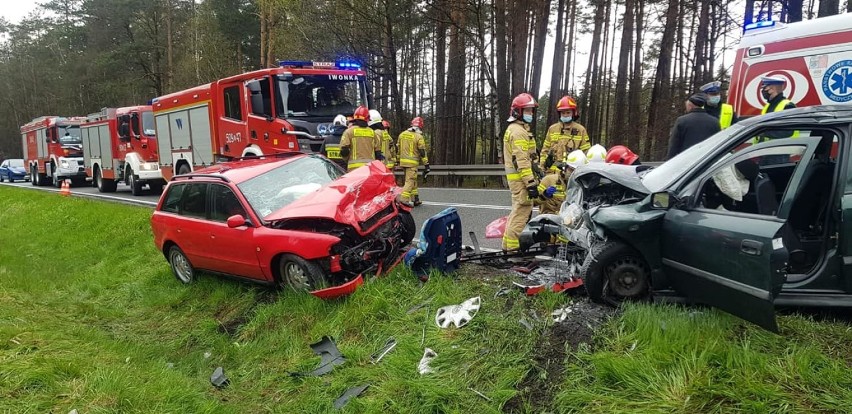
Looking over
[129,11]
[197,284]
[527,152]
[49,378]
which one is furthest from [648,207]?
[129,11]

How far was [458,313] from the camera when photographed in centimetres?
399

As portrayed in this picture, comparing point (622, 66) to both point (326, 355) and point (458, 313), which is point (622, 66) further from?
point (326, 355)

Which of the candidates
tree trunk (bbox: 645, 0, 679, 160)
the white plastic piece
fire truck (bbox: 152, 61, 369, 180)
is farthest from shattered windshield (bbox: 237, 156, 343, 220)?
tree trunk (bbox: 645, 0, 679, 160)

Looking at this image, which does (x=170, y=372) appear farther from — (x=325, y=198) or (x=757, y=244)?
(x=757, y=244)

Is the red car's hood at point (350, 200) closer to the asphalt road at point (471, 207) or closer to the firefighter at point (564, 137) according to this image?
the asphalt road at point (471, 207)

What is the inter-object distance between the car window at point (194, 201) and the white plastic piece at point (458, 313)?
3.30 meters

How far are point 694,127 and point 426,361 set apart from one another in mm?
4125

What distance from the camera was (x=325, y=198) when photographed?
5.03 metres

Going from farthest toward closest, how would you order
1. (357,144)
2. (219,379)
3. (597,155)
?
(357,144)
(597,155)
(219,379)

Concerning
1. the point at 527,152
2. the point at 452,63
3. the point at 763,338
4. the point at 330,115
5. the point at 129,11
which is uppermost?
the point at 129,11

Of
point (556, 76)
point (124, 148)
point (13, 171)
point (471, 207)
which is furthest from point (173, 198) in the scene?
point (13, 171)

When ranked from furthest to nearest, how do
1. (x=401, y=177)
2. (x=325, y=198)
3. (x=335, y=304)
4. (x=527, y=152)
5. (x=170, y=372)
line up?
1. (x=401, y=177)
2. (x=527, y=152)
3. (x=325, y=198)
4. (x=335, y=304)
5. (x=170, y=372)

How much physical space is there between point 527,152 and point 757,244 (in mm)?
3090

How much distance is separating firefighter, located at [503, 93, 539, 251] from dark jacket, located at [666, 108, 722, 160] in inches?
64.0
